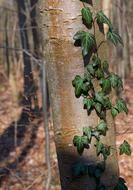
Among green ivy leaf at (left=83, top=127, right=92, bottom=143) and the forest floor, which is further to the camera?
the forest floor

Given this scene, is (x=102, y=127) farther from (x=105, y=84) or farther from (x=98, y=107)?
(x=105, y=84)

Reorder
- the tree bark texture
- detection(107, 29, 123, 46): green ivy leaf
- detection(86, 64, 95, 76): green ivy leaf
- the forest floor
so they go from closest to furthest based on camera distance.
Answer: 1. detection(86, 64, 95, 76): green ivy leaf
2. detection(107, 29, 123, 46): green ivy leaf
3. the forest floor
4. the tree bark texture

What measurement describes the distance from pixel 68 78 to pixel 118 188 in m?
0.78

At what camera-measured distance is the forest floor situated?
7516mm

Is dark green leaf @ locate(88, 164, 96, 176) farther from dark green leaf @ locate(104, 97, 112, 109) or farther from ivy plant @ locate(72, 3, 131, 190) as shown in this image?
dark green leaf @ locate(104, 97, 112, 109)

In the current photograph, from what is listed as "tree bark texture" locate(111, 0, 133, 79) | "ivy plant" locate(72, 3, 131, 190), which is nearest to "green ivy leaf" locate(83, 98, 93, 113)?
"ivy plant" locate(72, 3, 131, 190)

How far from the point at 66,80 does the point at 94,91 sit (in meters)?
0.19

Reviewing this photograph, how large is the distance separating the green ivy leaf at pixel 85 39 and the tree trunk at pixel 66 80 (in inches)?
1.5

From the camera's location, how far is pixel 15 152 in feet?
29.5

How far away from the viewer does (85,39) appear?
2.71 m

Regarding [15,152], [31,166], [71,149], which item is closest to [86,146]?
[71,149]

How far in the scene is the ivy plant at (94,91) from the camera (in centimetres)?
276

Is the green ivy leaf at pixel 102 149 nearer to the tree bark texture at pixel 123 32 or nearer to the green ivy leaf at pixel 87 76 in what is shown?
the green ivy leaf at pixel 87 76

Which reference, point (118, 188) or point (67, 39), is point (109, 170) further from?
point (67, 39)
